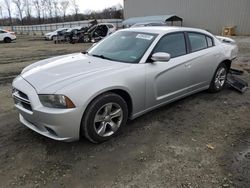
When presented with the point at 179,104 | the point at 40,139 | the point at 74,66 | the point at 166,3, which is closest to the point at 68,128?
the point at 40,139

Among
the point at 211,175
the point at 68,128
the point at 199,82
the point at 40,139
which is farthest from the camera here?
the point at 199,82

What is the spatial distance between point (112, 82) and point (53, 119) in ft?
2.97

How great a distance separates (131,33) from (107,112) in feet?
5.67

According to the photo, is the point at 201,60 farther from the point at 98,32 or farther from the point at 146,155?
the point at 98,32

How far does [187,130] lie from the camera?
12.8 feet

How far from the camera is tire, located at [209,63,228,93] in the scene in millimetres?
5413

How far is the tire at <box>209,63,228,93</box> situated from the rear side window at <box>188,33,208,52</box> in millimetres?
707

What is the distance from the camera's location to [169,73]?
4.14 meters

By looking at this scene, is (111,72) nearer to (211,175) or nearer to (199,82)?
(211,175)

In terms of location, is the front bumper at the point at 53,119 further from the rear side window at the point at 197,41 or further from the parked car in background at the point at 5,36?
the parked car in background at the point at 5,36

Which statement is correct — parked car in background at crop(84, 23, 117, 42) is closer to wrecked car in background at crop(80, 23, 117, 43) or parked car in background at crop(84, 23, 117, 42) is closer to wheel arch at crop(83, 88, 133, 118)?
wrecked car in background at crop(80, 23, 117, 43)

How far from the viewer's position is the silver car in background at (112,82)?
309 centimetres

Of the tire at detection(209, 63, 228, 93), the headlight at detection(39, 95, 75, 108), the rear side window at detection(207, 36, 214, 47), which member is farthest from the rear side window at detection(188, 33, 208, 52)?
the headlight at detection(39, 95, 75, 108)

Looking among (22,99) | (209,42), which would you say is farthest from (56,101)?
(209,42)
